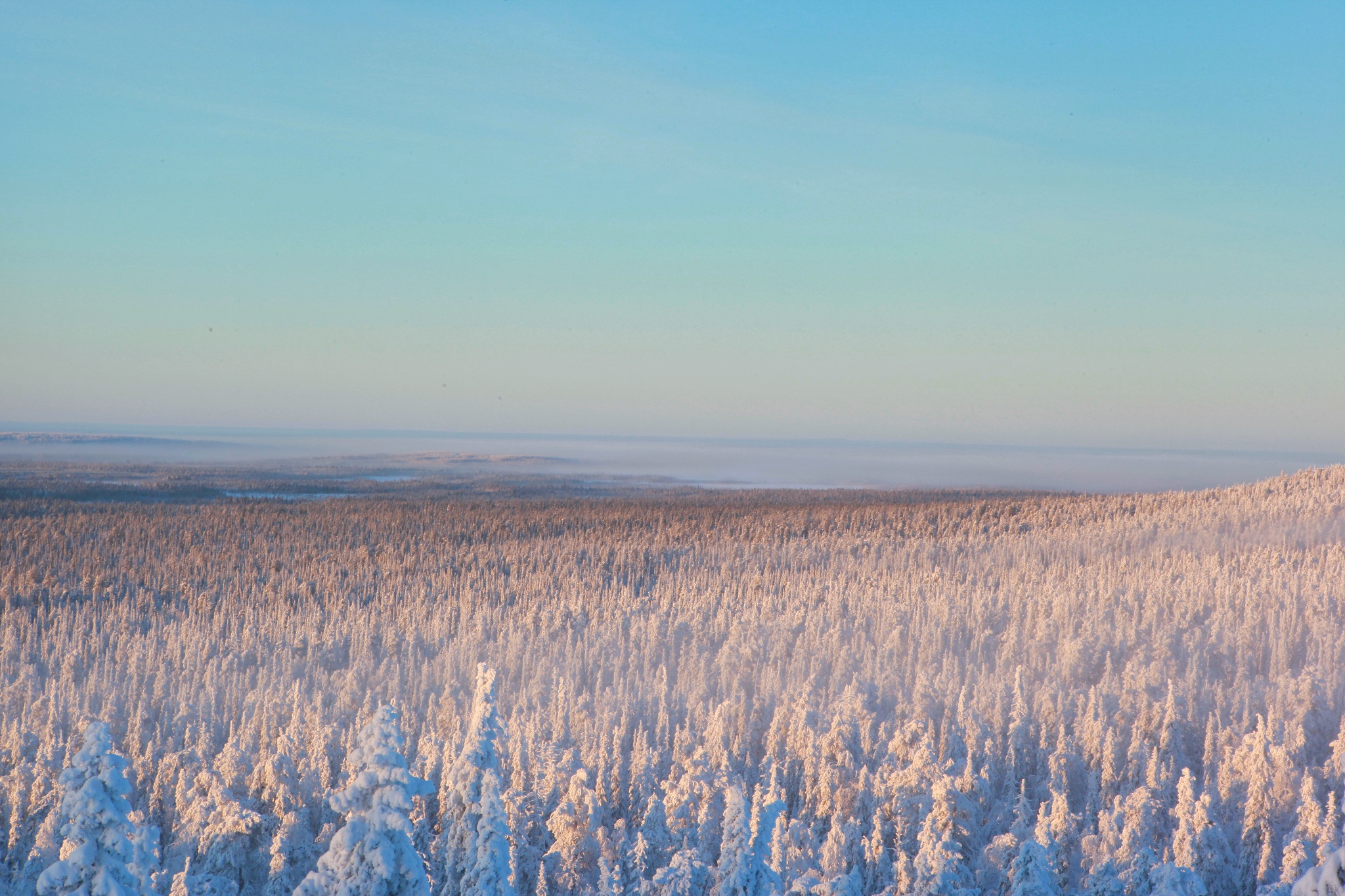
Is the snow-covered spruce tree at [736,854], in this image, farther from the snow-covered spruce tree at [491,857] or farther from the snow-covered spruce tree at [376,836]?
the snow-covered spruce tree at [376,836]

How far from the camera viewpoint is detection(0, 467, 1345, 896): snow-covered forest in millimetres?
4410

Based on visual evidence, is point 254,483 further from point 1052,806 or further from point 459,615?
point 1052,806

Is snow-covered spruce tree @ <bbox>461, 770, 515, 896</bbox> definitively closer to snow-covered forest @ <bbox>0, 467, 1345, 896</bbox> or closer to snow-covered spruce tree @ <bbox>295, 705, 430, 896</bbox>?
snow-covered forest @ <bbox>0, 467, 1345, 896</bbox>

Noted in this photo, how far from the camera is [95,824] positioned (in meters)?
2.85

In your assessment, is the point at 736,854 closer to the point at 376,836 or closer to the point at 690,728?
the point at 376,836

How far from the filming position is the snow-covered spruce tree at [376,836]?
2.91m

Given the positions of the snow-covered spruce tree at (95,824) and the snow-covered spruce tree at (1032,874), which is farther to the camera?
the snow-covered spruce tree at (1032,874)

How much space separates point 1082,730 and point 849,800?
2.20 metres

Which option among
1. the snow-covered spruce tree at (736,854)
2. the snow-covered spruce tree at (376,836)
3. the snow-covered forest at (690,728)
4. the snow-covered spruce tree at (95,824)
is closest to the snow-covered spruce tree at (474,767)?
the snow-covered forest at (690,728)

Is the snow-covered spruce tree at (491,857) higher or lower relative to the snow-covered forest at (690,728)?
higher

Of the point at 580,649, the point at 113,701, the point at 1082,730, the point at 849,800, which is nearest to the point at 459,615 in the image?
the point at 580,649

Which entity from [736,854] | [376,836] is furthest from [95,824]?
[736,854]

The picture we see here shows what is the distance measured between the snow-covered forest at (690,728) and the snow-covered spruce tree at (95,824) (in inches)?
0.4

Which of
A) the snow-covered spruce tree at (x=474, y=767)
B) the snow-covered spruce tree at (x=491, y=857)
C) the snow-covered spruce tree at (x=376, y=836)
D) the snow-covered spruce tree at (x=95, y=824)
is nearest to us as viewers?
the snow-covered spruce tree at (x=95, y=824)
